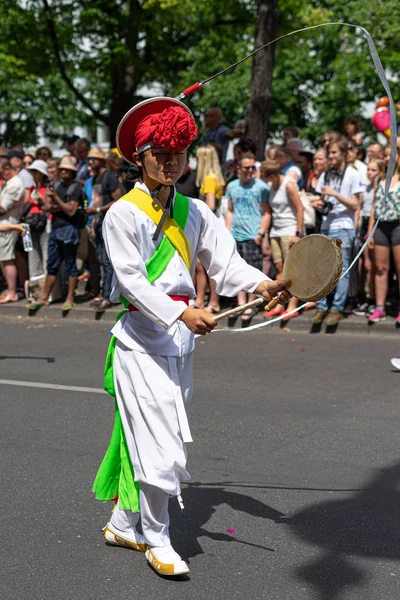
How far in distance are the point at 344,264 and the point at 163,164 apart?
700cm

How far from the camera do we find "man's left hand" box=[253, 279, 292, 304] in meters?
4.21

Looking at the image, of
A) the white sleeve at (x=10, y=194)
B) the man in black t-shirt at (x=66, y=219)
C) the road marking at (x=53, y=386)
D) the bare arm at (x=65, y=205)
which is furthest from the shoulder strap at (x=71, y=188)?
the road marking at (x=53, y=386)

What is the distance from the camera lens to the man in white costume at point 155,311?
4.23m

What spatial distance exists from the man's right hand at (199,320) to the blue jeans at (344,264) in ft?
22.8

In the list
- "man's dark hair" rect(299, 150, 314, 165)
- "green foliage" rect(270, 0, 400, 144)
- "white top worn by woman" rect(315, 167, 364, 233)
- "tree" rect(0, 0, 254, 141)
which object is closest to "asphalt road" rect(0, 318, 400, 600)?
"white top worn by woman" rect(315, 167, 364, 233)

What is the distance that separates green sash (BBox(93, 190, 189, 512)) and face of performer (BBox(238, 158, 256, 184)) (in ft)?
23.1

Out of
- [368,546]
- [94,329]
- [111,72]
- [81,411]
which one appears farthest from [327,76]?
[368,546]

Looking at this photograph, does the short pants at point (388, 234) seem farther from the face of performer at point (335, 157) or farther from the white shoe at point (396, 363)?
the white shoe at point (396, 363)

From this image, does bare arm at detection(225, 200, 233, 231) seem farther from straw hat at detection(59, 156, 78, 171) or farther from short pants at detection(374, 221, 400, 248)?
straw hat at detection(59, 156, 78, 171)

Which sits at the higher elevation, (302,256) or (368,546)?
(302,256)

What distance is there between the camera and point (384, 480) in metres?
5.72

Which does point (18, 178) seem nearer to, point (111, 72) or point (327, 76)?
point (111, 72)

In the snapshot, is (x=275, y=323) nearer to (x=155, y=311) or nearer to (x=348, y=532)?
(x=348, y=532)

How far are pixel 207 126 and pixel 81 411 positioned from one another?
728 cm
